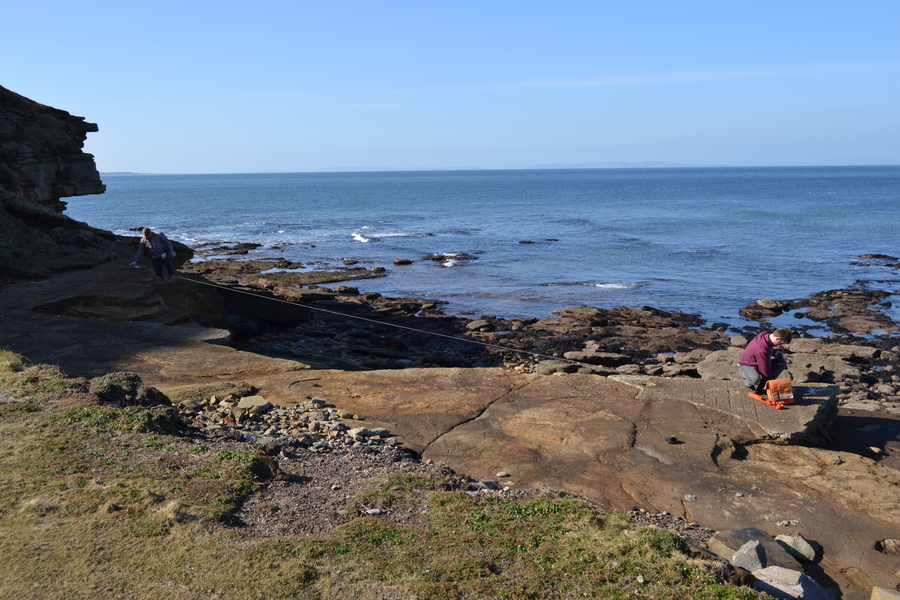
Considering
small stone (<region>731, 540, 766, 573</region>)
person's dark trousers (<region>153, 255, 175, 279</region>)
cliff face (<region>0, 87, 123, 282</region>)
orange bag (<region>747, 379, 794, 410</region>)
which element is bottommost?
small stone (<region>731, 540, 766, 573</region>)

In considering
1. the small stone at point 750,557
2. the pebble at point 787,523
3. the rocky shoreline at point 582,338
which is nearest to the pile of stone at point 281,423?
the small stone at point 750,557

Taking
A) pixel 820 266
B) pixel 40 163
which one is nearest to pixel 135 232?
pixel 40 163

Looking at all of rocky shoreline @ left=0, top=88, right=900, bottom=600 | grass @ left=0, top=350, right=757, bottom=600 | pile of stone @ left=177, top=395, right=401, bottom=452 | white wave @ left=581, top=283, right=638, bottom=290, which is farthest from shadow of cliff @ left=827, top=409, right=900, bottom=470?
white wave @ left=581, top=283, right=638, bottom=290

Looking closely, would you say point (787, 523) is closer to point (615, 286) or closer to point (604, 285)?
point (615, 286)

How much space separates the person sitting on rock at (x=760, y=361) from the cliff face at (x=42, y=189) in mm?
15570

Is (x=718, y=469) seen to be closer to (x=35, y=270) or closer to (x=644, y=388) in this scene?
(x=644, y=388)

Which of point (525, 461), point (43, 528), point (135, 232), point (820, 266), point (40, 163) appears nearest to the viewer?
point (43, 528)

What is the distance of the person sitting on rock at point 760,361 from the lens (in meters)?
10.2

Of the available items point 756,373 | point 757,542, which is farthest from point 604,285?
point 757,542

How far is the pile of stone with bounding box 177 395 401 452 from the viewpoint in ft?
27.5

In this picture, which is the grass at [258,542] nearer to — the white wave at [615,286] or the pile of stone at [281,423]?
the pile of stone at [281,423]

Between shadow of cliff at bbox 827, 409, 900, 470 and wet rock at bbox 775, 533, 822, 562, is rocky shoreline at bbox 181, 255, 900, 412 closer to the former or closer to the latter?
shadow of cliff at bbox 827, 409, 900, 470

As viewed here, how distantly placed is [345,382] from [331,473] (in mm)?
3794

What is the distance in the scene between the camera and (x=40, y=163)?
73.7 ft
